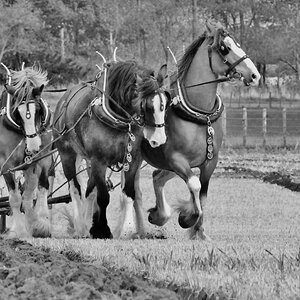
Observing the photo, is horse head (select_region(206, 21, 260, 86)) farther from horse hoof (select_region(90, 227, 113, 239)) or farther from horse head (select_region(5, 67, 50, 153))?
horse hoof (select_region(90, 227, 113, 239))

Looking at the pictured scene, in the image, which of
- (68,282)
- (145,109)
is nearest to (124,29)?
(145,109)

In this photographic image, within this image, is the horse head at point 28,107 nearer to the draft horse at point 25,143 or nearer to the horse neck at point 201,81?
the draft horse at point 25,143

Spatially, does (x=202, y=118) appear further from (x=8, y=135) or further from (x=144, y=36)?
(x=144, y=36)

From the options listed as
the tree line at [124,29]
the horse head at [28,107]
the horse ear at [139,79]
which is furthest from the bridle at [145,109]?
the tree line at [124,29]

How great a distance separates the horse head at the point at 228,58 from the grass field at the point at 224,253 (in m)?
1.79

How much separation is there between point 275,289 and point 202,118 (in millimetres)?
5836

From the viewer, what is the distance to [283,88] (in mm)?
71375

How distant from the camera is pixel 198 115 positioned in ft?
47.4

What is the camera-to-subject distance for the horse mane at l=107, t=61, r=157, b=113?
1428 centimetres

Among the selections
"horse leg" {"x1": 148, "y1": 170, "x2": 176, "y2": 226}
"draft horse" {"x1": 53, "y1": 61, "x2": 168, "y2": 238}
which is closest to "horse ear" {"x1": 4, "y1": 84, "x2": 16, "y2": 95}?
"draft horse" {"x1": 53, "y1": 61, "x2": 168, "y2": 238}

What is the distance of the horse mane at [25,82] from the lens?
14.9m

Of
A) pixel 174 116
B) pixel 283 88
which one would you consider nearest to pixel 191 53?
pixel 174 116

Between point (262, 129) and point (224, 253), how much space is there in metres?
36.7

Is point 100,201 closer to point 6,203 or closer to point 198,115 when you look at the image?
point 198,115
